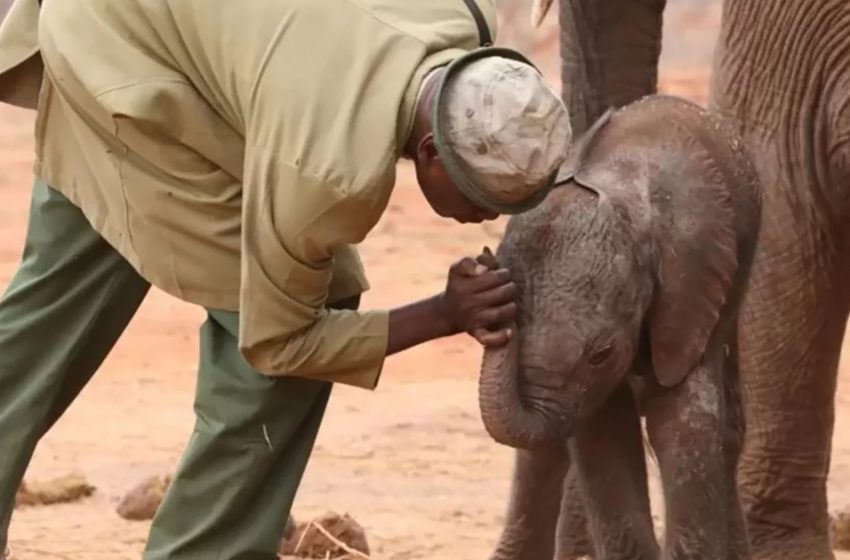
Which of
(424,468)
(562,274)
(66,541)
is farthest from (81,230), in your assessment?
(424,468)

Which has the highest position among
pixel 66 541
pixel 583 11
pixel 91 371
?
pixel 583 11

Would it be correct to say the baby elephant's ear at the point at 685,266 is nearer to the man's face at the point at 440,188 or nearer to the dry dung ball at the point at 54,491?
the man's face at the point at 440,188

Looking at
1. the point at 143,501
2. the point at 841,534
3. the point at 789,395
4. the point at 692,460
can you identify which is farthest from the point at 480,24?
the point at 143,501

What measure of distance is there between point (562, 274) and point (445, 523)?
1.64 m

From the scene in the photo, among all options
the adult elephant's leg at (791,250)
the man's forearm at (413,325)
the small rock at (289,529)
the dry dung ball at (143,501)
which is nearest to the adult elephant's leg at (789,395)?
the adult elephant's leg at (791,250)

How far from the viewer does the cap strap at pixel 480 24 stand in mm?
2698

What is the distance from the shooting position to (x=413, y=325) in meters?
2.69

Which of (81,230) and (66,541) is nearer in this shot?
(81,230)

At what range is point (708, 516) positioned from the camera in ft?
8.97

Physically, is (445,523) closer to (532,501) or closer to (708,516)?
(532,501)

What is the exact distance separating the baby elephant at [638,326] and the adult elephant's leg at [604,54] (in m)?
0.40

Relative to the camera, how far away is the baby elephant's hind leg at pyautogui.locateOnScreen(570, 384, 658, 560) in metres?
2.82

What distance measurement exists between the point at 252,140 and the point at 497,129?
11.7 inches

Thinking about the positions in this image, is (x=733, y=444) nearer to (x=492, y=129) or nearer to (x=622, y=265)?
(x=622, y=265)
